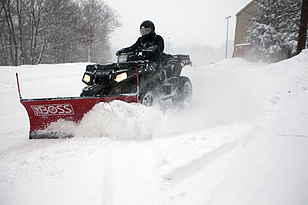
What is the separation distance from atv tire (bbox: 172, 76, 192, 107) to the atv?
55 millimetres

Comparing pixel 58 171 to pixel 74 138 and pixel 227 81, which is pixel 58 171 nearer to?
pixel 74 138

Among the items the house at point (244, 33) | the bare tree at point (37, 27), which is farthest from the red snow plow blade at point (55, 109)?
the house at point (244, 33)

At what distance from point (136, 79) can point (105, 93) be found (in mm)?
665

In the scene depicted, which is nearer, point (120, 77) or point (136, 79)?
point (120, 77)

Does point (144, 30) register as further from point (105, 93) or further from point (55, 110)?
point (55, 110)

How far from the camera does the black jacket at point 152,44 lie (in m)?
4.31

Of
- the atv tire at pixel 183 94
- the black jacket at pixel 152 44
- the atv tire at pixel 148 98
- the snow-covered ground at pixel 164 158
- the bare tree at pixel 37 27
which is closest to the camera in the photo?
the snow-covered ground at pixel 164 158

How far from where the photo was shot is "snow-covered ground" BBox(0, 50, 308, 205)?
1.75 m

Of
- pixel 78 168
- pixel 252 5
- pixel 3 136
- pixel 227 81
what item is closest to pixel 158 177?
pixel 78 168

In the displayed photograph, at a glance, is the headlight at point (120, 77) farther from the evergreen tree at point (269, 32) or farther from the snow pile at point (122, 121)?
the evergreen tree at point (269, 32)

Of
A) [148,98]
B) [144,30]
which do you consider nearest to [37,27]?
[144,30]

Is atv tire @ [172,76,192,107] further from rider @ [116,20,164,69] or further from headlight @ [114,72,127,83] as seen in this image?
headlight @ [114,72,127,83]

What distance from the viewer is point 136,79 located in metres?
3.64

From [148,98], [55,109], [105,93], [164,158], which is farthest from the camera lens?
[148,98]
